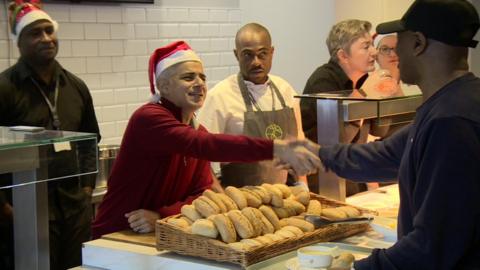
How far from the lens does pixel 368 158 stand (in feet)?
8.80

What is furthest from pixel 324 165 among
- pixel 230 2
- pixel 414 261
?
pixel 230 2

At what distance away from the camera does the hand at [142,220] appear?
2.75 metres

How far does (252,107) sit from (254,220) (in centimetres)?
176

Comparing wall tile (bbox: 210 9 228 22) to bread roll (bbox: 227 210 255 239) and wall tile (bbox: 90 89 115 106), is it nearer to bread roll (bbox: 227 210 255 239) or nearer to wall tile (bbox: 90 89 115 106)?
wall tile (bbox: 90 89 115 106)

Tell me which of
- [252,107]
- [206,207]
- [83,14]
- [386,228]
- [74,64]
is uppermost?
[83,14]

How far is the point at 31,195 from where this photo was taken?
225 cm

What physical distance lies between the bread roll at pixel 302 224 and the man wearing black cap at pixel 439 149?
1.48 ft

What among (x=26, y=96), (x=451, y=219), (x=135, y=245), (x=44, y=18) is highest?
(x=44, y=18)

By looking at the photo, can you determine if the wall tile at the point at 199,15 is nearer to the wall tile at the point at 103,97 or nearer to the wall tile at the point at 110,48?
the wall tile at the point at 110,48

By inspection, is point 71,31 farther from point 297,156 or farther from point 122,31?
point 297,156

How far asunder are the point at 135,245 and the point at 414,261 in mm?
1084

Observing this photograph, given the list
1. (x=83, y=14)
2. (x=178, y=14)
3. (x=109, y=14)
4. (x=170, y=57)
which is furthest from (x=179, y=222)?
(x=178, y=14)

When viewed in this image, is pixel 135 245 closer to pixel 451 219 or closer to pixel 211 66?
pixel 451 219

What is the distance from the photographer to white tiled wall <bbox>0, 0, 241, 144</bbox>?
15.7ft
